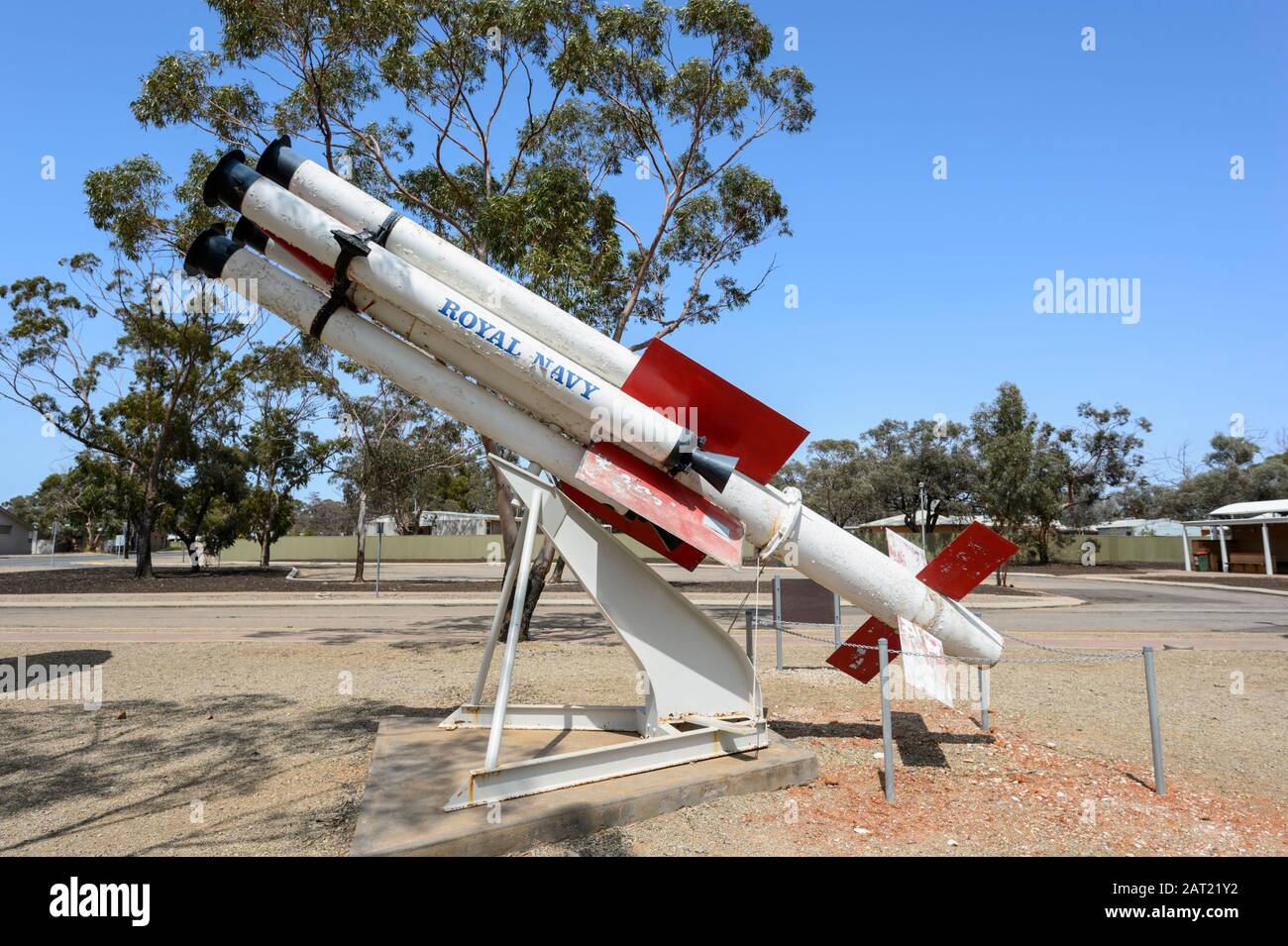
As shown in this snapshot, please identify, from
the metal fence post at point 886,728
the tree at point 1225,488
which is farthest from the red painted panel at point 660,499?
the tree at point 1225,488

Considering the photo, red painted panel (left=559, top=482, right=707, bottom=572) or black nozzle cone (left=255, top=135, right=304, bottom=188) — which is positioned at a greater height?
Answer: black nozzle cone (left=255, top=135, right=304, bottom=188)

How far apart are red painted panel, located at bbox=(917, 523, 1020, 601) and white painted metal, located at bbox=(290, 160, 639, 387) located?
318cm

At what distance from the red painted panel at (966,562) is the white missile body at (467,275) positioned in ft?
10.4

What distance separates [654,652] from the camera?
595cm

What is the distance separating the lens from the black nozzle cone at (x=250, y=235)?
6284mm

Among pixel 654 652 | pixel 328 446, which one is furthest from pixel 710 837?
pixel 328 446

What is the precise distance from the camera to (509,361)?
575cm

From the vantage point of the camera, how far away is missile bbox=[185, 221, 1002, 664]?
584cm

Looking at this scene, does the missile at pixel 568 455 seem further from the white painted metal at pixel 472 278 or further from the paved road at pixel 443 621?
the paved road at pixel 443 621

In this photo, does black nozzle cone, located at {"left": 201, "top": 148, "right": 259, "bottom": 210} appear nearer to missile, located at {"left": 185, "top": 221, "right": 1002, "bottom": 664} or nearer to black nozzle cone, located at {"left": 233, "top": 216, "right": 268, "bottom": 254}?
missile, located at {"left": 185, "top": 221, "right": 1002, "bottom": 664}

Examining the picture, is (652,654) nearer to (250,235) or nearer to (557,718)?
(557,718)

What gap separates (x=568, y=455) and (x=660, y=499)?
2.64 ft

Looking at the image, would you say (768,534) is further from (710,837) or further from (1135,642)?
(1135,642)

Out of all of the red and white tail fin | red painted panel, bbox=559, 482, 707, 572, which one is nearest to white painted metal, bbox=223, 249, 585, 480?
red painted panel, bbox=559, 482, 707, 572
